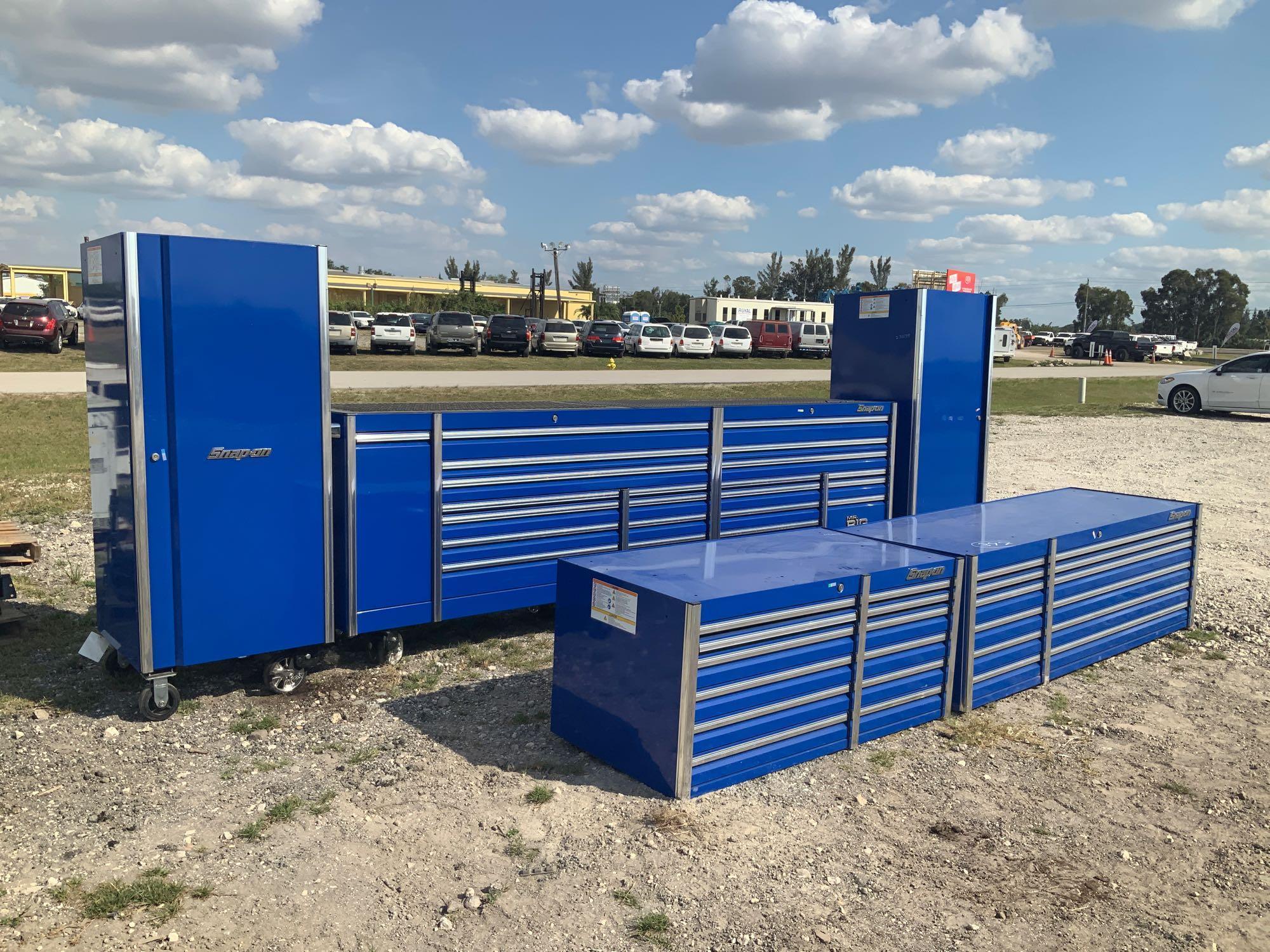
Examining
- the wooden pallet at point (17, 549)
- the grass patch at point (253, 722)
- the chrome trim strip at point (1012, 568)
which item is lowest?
the grass patch at point (253, 722)

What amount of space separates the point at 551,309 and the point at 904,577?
87737 millimetres

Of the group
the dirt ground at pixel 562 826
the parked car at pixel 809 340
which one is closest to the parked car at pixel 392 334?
the parked car at pixel 809 340

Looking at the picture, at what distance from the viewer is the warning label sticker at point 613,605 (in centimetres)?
499

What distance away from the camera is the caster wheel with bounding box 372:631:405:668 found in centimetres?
670

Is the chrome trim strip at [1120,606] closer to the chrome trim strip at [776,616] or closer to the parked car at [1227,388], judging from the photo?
the chrome trim strip at [776,616]

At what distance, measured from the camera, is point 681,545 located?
6.07m

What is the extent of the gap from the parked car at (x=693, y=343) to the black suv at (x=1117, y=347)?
1123 inches

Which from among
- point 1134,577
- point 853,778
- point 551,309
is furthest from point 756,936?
point 551,309

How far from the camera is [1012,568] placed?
20.6 ft

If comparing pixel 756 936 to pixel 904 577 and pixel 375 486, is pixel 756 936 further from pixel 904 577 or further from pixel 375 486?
pixel 375 486

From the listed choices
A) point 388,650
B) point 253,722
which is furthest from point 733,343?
point 253,722

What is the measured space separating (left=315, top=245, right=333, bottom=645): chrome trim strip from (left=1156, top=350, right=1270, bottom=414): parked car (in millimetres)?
22310

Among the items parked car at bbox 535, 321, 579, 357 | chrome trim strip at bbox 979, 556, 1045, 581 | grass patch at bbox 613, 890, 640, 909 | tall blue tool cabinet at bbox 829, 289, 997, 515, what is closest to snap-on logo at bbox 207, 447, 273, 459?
grass patch at bbox 613, 890, 640, 909

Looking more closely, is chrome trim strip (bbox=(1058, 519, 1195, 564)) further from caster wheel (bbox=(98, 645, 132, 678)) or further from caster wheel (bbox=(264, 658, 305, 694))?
caster wheel (bbox=(98, 645, 132, 678))
